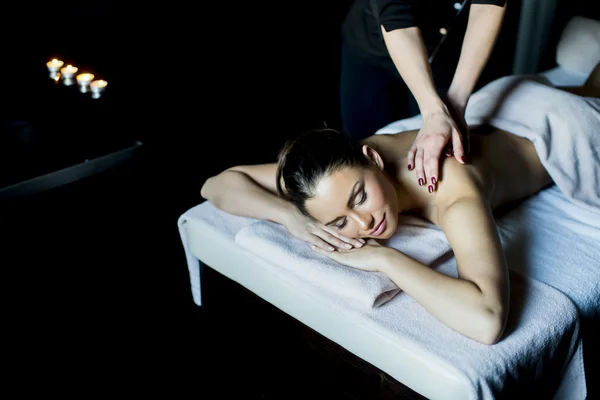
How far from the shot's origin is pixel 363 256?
1362mm

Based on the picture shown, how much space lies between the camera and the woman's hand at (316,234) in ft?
4.64

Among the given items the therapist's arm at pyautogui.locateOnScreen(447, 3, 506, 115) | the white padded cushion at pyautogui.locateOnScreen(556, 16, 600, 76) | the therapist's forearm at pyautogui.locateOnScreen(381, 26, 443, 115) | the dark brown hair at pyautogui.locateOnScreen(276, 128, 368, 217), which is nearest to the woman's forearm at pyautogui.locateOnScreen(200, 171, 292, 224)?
the dark brown hair at pyautogui.locateOnScreen(276, 128, 368, 217)

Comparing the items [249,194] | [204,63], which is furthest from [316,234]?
[204,63]

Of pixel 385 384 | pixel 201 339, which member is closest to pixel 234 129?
pixel 201 339

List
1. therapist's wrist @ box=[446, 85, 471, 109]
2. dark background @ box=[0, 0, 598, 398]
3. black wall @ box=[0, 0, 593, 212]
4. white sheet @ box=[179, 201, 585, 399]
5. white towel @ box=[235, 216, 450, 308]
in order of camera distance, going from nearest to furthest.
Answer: white sheet @ box=[179, 201, 585, 399] → white towel @ box=[235, 216, 450, 308] → therapist's wrist @ box=[446, 85, 471, 109] → dark background @ box=[0, 0, 598, 398] → black wall @ box=[0, 0, 593, 212]

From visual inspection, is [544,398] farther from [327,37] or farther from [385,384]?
[327,37]

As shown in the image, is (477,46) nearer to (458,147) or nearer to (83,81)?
(458,147)

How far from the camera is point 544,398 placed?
1.36m

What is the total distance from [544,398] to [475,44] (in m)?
0.97

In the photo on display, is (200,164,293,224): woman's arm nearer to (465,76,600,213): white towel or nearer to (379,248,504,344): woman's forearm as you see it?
(379,248,504,344): woman's forearm

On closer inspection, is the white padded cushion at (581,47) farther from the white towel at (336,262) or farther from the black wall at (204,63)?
the white towel at (336,262)

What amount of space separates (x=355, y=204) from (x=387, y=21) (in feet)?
2.26

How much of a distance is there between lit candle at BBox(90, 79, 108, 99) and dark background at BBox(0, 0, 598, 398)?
0.07 metres

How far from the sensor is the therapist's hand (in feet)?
4.82
